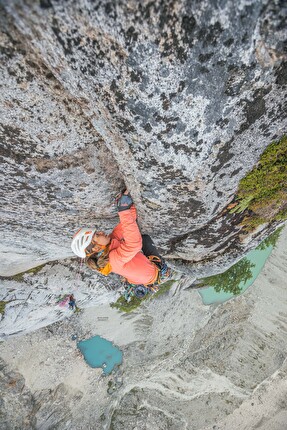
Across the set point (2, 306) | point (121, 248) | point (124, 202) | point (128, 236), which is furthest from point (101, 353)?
point (124, 202)

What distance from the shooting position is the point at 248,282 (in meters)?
11.9

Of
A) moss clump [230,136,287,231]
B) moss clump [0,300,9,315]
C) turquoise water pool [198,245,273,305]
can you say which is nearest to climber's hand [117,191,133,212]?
moss clump [230,136,287,231]

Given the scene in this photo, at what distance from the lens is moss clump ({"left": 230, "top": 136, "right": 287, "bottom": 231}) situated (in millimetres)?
4320

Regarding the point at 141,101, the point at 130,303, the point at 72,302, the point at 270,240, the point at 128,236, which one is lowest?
the point at 130,303

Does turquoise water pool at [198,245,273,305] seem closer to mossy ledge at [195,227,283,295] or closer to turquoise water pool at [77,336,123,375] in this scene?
mossy ledge at [195,227,283,295]

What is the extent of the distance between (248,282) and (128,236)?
839cm

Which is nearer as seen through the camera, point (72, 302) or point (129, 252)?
point (129, 252)

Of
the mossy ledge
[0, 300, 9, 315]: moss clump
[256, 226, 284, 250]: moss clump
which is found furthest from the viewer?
the mossy ledge

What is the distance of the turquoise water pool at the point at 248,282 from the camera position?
11.6 m

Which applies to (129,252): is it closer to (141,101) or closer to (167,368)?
(141,101)

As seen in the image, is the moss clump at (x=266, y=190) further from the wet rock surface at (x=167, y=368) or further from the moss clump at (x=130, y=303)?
the moss clump at (x=130, y=303)

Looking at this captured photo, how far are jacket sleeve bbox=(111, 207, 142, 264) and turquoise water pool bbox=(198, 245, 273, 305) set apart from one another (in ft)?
24.0

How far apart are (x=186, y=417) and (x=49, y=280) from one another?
25.6 feet

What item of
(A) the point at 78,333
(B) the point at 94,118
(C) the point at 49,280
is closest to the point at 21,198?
(B) the point at 94,118
